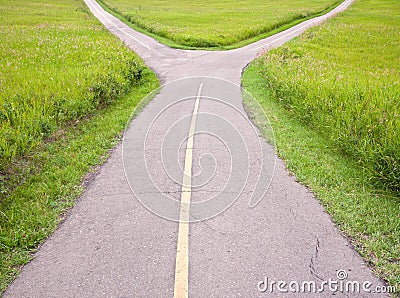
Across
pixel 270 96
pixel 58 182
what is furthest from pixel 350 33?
pixel 58 182

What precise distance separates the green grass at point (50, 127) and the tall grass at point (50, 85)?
0.07ft

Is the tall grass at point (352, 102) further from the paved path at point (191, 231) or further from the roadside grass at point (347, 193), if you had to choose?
the paved path at point (191, 231)

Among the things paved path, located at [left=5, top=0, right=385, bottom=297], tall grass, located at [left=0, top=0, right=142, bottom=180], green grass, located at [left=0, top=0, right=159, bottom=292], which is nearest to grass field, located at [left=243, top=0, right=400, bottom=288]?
paved path, located at [left=5, top=0, right=385, bottom=297]

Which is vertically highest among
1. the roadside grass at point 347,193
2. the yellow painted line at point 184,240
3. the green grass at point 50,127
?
the green grass at point 50,127

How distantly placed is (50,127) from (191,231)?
4.92m

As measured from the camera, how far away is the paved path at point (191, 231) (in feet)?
13.0

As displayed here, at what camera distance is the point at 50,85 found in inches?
405

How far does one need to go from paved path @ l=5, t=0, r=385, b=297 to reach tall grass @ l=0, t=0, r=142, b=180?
1766 millimetres

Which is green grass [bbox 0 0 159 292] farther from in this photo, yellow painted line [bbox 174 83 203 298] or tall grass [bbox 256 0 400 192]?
tall grass [bbox 256 0 400 192]

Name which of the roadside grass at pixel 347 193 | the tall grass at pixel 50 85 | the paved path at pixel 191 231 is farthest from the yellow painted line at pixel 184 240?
the tall grass at pixel 50 85

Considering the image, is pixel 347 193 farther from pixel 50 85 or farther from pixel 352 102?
pixel 50 85

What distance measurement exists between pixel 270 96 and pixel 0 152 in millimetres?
8533

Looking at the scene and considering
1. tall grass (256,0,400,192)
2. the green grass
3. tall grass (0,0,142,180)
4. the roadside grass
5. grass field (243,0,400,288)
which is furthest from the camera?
tall grass (0,0,142,180)

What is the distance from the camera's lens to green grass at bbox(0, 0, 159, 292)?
5.13 meters
